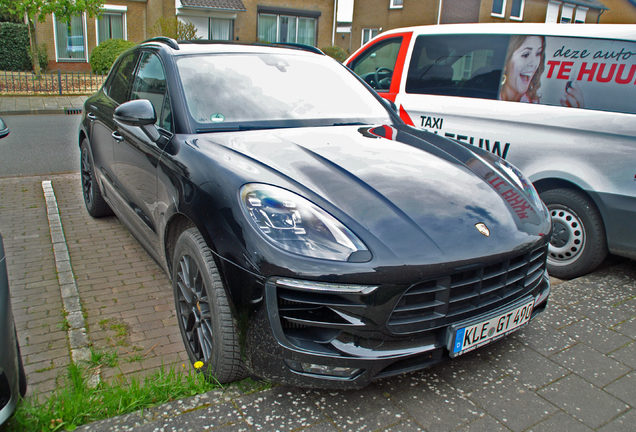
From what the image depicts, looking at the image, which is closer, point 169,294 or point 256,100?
point 256,100

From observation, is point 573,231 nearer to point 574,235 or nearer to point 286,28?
point 574,235

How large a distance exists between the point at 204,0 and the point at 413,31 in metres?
23.3

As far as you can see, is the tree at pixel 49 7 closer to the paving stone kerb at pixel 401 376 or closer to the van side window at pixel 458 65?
the paving stone kerb at pixel 401 376

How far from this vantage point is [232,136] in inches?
116

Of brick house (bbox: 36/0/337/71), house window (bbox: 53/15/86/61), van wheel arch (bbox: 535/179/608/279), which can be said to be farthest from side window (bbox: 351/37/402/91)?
house window (bbox: 53/15/86/61)

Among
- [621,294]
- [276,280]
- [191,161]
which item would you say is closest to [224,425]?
[276,280]

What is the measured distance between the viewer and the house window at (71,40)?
944 inches

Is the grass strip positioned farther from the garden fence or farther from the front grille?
the garden fence

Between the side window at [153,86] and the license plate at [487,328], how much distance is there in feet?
6.50

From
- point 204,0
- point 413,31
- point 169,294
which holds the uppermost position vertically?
point 204,0

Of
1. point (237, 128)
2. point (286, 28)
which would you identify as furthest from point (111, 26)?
point (237, 128)

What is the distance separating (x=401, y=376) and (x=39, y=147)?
8.41 m

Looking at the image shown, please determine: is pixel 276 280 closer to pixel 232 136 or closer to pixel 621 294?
pixel 232 136

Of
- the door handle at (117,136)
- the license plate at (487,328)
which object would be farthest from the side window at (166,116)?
the license plate at (487,328)
